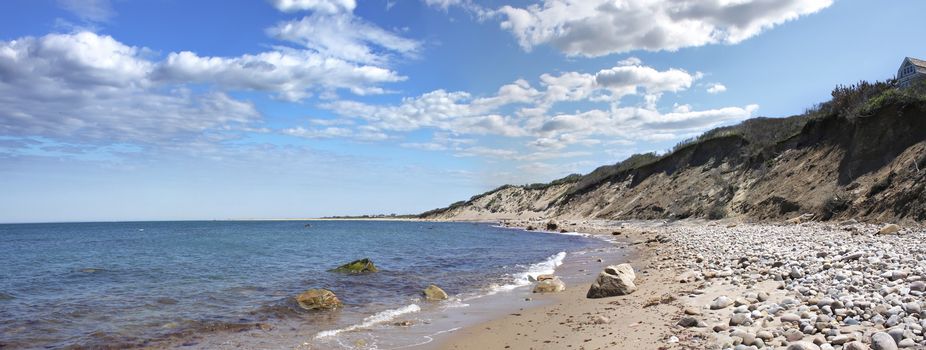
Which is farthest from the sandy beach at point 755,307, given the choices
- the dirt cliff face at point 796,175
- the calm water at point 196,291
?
the dirt cliff face at point 796,175

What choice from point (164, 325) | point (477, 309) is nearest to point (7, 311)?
point (164, 325)

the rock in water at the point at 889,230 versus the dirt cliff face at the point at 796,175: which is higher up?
the dirt cliff face at the point at 796,175

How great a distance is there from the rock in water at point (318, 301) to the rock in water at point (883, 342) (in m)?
10.6

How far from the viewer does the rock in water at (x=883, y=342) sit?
4.93 metres

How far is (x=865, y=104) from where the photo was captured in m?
26.0

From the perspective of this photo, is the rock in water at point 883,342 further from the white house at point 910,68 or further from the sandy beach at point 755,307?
the white house at point 910,68

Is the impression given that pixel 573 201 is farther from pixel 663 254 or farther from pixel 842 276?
pixel 842 276

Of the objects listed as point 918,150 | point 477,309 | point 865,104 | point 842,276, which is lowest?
point 477,309

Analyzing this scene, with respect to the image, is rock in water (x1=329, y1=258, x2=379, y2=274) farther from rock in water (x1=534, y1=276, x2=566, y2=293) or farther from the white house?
the white house

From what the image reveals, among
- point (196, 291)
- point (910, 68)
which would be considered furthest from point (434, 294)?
point (910, 68)

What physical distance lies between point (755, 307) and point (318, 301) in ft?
30.9

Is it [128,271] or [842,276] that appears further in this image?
[128,271]

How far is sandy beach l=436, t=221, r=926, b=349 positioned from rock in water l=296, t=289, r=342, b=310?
4.36 metres

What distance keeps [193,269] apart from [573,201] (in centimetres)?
5411
